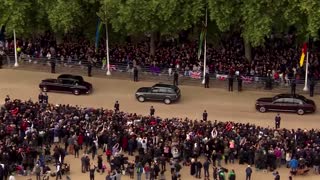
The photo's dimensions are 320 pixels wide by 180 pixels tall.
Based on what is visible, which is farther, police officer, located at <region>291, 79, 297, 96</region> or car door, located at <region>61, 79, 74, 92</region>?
car door, located at <region>61, 79, 74, 92</region>

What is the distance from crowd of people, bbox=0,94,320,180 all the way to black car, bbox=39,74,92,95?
8.53m

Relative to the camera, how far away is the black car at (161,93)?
53594 mm

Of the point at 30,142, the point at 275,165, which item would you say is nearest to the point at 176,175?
the point at 275,165

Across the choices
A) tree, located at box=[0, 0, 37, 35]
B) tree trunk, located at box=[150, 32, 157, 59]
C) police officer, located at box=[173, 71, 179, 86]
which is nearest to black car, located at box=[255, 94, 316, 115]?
police officer, located at box=[173, 71, 179, 86]

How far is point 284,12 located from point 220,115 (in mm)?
9188

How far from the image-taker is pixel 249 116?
2046 inches

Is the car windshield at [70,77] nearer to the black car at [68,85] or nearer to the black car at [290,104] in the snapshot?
the black car at [68,85]

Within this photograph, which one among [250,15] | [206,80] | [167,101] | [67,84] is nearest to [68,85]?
[67,84]

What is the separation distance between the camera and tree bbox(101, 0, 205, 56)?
54906 mm

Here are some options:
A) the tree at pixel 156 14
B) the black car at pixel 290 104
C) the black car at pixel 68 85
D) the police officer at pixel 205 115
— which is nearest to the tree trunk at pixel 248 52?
the tree at pixel 156 14

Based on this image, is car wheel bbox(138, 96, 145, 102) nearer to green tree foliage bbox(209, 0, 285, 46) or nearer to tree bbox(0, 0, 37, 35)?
green tree foliage bbox(209, 0, 285, 46)

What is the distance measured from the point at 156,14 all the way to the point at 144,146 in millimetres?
15269

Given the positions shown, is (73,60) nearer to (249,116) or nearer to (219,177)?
(249,116)

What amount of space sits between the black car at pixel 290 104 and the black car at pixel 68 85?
1414 centimetres
